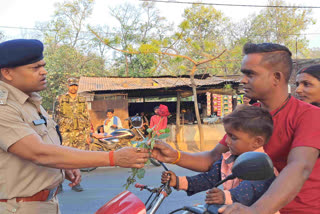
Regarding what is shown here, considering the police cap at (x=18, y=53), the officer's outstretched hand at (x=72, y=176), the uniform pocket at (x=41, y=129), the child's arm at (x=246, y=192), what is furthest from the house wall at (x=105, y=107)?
the child's arm at (x=246, y=192)

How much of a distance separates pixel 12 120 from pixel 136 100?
13.5 m

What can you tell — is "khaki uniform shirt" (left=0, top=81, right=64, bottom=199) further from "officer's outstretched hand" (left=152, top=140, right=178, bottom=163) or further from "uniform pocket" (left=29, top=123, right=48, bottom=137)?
"officer's outstretched hand" (left=152, top=140, right=178, bottom=163)

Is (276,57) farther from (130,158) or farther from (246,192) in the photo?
(130,158)

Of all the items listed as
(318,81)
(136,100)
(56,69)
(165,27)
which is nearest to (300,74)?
(318,81)

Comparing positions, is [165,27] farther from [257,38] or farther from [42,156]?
[42,156]

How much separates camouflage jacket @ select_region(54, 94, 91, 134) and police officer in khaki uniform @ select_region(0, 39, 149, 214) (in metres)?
5.50

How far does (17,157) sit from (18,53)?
0.62 meters

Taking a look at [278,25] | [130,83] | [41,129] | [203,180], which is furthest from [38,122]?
[278,25]

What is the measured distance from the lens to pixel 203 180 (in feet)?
6.09

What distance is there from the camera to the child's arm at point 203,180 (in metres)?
1.84

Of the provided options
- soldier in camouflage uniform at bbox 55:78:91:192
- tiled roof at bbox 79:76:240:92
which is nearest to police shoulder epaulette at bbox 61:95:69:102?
soldier in camouflage uniform at bbox 55:78:91:192

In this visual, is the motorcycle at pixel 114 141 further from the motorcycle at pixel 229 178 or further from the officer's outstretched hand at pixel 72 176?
the motorcycle at pixel 229 178

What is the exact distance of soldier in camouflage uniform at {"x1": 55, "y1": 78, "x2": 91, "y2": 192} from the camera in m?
7.16

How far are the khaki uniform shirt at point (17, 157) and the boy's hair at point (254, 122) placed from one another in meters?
1.15
